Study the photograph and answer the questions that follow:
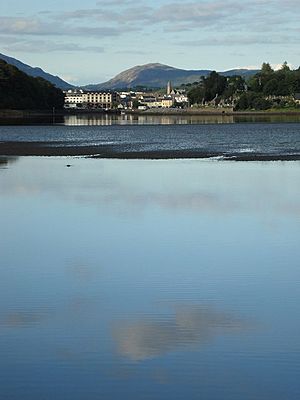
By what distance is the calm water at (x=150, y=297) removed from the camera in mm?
8000

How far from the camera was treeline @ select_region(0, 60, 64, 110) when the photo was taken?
16100 centimetres

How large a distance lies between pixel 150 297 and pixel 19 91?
15970 cm

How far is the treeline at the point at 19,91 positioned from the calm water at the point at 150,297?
465 feet

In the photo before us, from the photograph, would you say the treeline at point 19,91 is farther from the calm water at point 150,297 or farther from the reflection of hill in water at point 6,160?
the calm water at point 150,297

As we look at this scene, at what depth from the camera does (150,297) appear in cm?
1118

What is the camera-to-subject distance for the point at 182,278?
12328 millimetres

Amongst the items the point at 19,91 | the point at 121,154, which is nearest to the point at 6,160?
the point at 121,154

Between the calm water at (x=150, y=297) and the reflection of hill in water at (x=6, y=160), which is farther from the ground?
the calm water at (x=150, y=297)

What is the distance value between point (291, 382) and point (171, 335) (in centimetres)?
189

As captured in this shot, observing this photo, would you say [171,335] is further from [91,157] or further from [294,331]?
[91,157]

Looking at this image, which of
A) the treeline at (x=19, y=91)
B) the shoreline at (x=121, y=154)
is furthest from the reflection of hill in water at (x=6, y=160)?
the treeline at (x=19, y=91)

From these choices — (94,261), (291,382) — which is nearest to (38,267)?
(94,261)

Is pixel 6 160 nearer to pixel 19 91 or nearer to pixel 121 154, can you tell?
pixel 121 154

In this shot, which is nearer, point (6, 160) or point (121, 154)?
point (6, 160)
